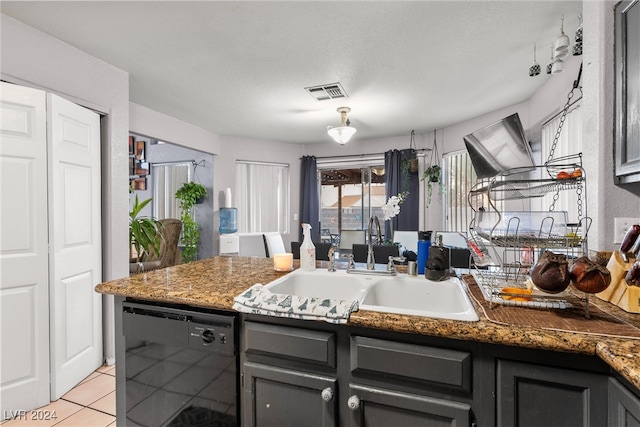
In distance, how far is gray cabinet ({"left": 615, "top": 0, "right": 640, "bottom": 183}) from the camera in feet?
3.44

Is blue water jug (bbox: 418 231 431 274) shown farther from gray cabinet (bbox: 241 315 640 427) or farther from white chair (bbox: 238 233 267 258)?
white chair (bbox: 238 233 267 258)

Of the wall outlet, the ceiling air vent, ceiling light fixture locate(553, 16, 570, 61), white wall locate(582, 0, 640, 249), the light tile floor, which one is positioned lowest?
the light tile floor

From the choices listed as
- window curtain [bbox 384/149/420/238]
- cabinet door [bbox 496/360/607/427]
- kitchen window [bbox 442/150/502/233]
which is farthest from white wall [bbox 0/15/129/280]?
kitchen window [bbox 442/150/502/233]

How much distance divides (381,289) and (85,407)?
2032 millimetres

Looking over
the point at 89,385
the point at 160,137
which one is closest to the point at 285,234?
the point at 160,137

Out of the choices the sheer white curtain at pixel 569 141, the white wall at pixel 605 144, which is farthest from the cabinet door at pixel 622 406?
the sheer white curtain at pixel 569 141

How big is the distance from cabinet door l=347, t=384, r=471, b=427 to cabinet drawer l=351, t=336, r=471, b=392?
58 mm

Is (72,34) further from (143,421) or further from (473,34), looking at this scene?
(473,34)

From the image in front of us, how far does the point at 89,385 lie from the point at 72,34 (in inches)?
94.0

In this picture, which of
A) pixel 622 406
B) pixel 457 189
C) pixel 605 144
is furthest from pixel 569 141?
pixel 622 406

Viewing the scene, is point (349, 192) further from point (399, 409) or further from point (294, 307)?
point (399, 409)

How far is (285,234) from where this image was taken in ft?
17.3

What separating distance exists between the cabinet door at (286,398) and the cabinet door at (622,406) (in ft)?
2.30

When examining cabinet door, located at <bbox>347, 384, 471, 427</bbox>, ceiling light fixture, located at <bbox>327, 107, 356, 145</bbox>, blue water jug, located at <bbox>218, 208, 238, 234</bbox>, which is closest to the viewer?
cabinet door, located at <bbox>347, 384, 471, 427</bbox>
